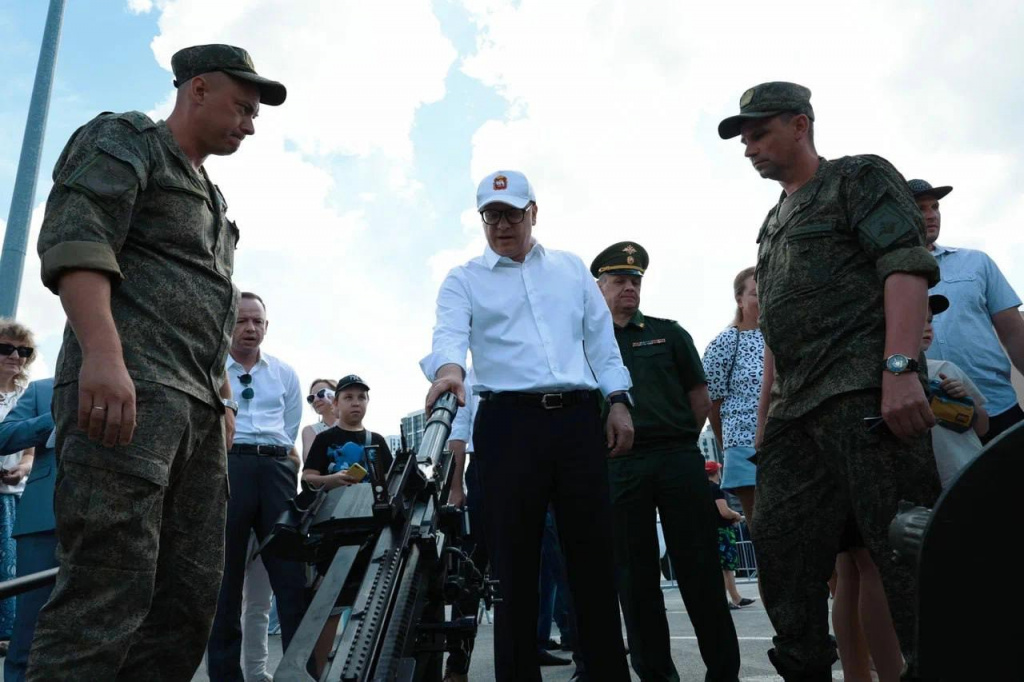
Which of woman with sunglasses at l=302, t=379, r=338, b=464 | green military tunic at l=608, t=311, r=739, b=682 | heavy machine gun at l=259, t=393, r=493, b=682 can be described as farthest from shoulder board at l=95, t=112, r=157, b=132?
woman with sunglasses at l=302, t=379, r=338, b=464

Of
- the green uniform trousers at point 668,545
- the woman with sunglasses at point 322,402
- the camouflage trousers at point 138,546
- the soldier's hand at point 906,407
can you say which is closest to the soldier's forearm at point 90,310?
the camouflage trousers at point 138,546

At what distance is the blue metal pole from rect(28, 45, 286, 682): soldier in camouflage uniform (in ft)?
16.8

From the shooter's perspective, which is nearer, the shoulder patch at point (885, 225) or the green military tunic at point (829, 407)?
the green military tunic at point (829, 407)

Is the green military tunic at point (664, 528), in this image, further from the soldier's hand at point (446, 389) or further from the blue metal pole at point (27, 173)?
the blue metal pole at point (27, 173)

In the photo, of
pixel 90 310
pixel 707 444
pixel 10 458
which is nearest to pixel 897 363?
A: pixel 90 310

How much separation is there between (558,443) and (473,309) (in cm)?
73

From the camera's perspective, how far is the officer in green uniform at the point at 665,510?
13.3 feet

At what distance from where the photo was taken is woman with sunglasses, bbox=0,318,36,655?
208 inches

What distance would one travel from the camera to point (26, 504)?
4.06m

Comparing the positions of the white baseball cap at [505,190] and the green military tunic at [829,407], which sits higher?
the white baseball cap at [505,190]

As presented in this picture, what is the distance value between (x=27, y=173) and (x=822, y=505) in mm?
7605

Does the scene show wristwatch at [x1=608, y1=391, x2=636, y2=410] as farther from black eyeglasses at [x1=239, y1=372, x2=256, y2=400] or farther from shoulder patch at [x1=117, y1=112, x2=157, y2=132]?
black eyeglasses at [x1=239, y1=372, x2=256, y2=400]

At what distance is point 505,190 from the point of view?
143 inches

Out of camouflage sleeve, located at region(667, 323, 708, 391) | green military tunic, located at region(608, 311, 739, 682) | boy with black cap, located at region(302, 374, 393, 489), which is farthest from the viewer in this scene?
boy with black cap, located at region(302, 374, 393, 489)
